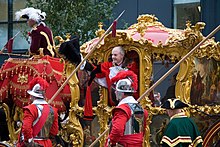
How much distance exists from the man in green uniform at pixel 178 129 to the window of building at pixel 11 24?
12077 mm

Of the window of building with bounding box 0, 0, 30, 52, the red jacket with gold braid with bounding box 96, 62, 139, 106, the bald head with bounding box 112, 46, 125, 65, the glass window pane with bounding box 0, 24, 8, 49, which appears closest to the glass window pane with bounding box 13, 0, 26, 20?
the window of building with bounding box 0, 0, 30, 52

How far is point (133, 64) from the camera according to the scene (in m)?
11.6

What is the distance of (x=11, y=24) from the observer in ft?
72.8

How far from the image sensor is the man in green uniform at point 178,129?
33.3ft

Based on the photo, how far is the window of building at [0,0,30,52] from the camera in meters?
22.0

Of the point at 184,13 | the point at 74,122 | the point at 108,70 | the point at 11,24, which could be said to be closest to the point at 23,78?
the point at 74,122

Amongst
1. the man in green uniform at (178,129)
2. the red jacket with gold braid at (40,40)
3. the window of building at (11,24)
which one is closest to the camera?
the man in green uniform at (178,129)

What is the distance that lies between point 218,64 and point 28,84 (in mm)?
2989

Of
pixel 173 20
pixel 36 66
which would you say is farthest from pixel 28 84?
pixel 173 20

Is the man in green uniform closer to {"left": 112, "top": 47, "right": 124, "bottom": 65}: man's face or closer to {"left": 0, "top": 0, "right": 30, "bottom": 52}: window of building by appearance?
{"left": 112, "top": 47, "right": 124, "bottom": 65}: man's face

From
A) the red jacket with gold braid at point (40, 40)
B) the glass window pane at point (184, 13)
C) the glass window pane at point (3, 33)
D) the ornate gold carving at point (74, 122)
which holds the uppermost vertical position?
the glass window pane at point (184, 13)

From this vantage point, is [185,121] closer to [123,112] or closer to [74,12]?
[123,112]

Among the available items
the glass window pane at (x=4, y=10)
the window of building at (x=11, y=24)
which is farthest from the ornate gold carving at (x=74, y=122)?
the glass window pane at (x=4, y=10)

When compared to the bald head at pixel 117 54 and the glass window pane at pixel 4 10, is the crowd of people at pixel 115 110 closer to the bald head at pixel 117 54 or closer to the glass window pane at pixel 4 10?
the bald head at pixel 117 54
